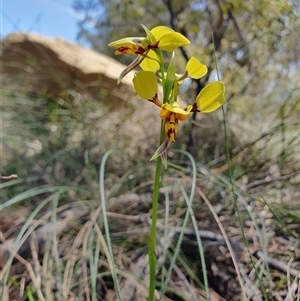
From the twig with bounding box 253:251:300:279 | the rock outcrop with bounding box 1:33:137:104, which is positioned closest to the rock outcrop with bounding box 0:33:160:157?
the rock outcrop with bounding box 1:33:137:104

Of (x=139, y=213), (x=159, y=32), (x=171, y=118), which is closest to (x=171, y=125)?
(x=171, y=118)

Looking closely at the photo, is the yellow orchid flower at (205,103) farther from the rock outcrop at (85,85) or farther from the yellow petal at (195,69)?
the rock outcrop at (85,85)

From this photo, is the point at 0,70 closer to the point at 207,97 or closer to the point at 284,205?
the point at 284,205

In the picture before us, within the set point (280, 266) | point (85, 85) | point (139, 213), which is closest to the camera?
Answer: point (280, 266)

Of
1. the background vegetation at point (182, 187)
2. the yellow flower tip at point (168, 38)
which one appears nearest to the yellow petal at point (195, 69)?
the yellow flower tip at point (168, 38)

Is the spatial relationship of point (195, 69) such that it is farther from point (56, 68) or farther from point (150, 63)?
point (56, 68)

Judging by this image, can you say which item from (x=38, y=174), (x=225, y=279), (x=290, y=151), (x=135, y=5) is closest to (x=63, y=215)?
(x=38, y=174)
